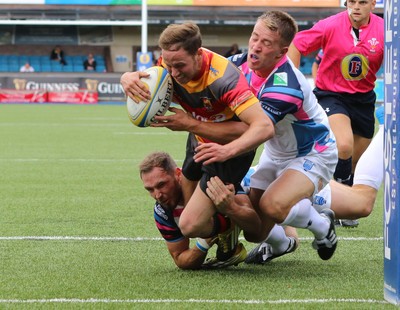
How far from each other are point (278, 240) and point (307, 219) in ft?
1.31

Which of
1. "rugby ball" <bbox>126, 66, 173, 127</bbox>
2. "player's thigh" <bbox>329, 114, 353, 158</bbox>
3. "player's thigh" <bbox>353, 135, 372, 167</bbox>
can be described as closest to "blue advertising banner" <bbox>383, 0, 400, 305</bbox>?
"rugby ball" <bbox>126, 66, 173, 127</bbox>

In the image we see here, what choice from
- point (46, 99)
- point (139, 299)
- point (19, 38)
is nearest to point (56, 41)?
point (19, 38)

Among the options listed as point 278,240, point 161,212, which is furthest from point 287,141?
point 161,212

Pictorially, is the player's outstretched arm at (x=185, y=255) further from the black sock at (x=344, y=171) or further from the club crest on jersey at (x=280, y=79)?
the black sock at (x=344, y=171)

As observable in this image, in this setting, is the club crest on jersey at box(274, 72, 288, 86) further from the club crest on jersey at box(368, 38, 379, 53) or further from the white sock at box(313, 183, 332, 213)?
the club crest on jersey at box(368, 38, 379, 53)

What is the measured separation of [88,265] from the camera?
559cm

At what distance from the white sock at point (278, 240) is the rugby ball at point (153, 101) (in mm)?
1177

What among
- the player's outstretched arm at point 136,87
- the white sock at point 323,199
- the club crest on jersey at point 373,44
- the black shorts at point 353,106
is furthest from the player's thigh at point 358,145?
the player's outstretched arm at point 136,87

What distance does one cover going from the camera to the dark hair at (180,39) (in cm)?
498

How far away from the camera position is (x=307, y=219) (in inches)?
215

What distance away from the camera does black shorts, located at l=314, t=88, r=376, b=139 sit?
25.4 feet

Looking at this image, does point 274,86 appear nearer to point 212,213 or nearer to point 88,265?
point 212,213

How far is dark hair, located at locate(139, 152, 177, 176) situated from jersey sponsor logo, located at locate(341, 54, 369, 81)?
2704 millimetres

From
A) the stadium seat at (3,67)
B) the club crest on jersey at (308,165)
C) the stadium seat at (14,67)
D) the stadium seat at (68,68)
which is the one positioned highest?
the club crest on jersey at (308,165)
